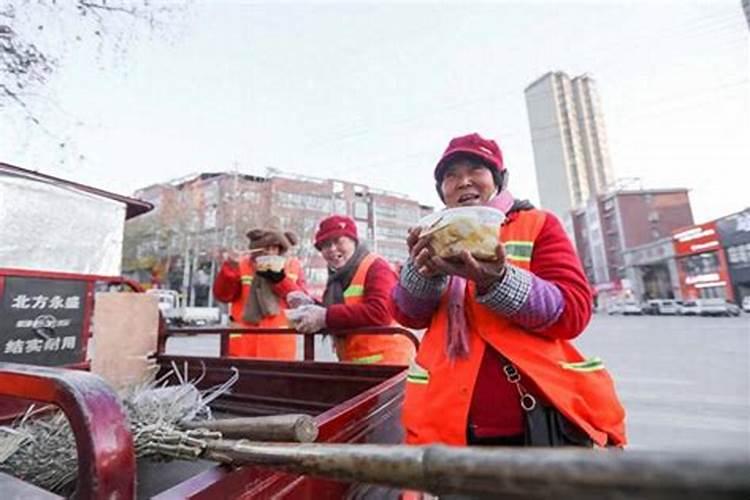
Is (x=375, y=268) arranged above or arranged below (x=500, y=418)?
above

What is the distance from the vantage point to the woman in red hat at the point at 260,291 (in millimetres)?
2912

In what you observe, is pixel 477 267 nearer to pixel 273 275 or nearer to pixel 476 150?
pixel 476 150

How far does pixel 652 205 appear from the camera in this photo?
4359 cm

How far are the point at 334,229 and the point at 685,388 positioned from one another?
5976mm

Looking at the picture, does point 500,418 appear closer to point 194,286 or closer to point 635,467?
point 635,467

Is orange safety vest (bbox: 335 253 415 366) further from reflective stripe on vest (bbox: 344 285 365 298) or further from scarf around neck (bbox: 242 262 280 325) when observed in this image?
scarf around neck (bbox: 242 262 280 325)

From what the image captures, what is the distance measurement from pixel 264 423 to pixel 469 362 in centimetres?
58

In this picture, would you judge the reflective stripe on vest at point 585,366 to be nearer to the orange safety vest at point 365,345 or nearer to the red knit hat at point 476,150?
the red knit hat at point 476,150

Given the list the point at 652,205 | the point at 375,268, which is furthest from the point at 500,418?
the point at 652,205

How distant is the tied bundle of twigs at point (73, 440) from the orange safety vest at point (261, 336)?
140 cm

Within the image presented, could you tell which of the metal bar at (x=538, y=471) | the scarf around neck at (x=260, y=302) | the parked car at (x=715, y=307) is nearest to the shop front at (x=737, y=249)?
the parked car at (x=715, y=307)

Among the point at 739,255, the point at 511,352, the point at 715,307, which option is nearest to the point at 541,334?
the point at 511,352

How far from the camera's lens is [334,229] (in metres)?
2.62

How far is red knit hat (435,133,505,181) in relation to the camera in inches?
50.8
